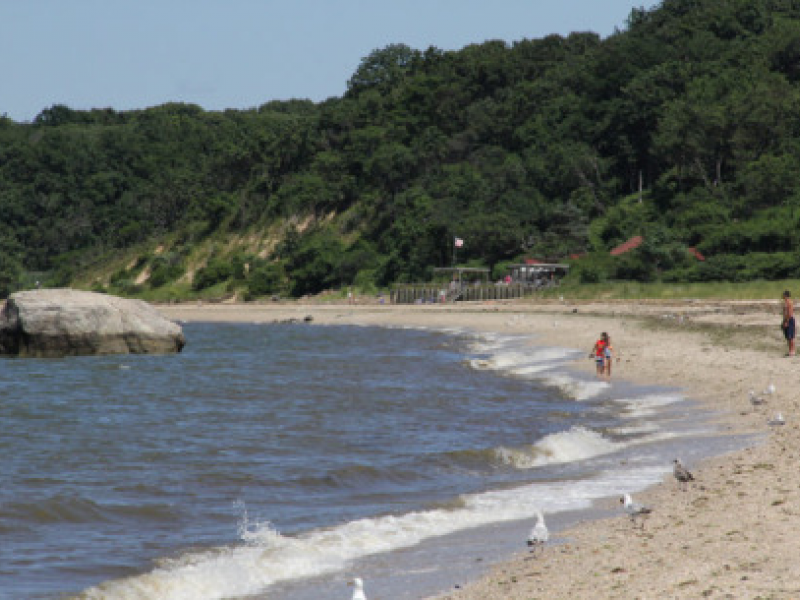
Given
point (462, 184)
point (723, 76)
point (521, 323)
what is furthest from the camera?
point (462, 184)

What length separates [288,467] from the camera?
16719 mm

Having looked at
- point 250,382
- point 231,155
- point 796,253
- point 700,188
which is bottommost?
point 250,382

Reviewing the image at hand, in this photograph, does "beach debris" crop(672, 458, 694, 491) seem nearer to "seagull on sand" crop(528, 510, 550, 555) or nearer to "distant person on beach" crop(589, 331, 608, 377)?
"seagull on sand" crop(528, 510, 550, 555)

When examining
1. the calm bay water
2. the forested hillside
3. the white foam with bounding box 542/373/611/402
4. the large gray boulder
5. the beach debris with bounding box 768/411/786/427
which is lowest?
the calm bay water

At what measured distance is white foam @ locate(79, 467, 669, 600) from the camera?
10.2 meters

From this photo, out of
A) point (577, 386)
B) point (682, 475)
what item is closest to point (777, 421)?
point (682, 475)

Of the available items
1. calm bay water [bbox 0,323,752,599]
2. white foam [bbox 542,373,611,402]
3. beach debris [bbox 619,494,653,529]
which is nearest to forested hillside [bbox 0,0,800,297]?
white foam [bbox 542,373,611,402]

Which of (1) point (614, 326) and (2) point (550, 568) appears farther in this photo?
(1) point (614, 326)

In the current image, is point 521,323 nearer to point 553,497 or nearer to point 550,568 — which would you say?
point 553,497

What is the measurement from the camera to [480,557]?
10.6 metres

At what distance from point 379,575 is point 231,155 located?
115m

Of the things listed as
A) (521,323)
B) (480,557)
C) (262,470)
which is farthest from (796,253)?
(480,557)

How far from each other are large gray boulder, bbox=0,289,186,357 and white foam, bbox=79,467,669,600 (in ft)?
78.7

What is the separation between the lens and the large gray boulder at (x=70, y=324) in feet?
113
